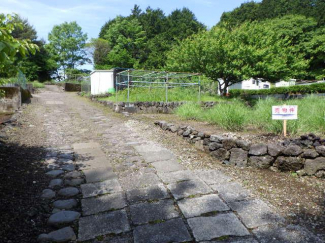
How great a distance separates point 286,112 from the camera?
4012mm

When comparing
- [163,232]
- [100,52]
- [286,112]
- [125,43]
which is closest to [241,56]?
[286,112]

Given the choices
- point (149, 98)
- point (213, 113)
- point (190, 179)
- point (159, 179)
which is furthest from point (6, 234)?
point (149, 98)

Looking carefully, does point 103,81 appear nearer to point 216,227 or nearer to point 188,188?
point 188,188

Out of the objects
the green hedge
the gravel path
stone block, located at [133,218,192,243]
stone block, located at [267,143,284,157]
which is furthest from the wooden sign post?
the green hedge

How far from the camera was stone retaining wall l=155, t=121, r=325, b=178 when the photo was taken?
3407 millimetres

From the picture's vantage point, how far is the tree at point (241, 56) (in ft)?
45.6

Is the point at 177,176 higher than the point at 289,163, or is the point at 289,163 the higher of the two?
the point at 289,163

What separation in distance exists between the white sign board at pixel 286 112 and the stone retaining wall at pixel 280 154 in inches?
16.5

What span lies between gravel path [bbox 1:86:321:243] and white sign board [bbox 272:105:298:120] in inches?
54.2

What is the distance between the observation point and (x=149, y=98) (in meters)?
11.3

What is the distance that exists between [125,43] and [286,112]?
1368 inches

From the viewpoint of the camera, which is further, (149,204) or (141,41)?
(141,41)

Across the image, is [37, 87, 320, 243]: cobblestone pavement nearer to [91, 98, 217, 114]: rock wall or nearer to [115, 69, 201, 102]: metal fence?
[91, 98, 217, 114]: rock wall

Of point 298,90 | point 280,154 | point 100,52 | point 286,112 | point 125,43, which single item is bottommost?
point 280,154
